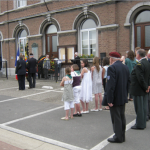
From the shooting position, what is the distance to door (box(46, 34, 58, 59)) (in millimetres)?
17484

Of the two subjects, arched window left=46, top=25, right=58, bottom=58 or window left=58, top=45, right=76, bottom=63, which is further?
arched window left=46, top=25, right=58, bottom=58

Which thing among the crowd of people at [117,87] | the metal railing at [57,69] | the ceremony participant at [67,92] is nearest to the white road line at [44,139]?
the crowd of people at [117,87]

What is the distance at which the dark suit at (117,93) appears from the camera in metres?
3.91

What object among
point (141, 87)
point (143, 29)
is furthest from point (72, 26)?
point (141, 87)

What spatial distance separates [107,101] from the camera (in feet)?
13.0

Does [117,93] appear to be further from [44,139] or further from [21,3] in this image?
[21,3]

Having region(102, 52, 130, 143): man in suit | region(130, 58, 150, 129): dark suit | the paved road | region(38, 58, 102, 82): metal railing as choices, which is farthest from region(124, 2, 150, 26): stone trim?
region(102, 52, 130, 143): man in suit

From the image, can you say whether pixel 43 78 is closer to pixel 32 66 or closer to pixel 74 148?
pixel 32 66

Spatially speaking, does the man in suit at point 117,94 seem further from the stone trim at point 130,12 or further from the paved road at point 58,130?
the stone trim at point 130,12

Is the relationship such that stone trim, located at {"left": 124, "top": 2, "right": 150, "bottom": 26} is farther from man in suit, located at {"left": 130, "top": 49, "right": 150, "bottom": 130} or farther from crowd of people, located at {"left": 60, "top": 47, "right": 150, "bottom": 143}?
man in suit, located at {"left": 130, "top": 49, "right": 150, "bottom": 130}

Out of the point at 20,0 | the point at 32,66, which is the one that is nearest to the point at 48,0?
the point at 20,0

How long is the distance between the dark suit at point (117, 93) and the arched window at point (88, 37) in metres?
11.3

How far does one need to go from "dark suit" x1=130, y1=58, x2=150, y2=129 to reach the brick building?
900cm

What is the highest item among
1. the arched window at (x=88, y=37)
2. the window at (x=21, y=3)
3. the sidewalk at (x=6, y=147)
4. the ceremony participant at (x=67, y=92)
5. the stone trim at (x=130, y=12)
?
the window at (x=21, y=3)
